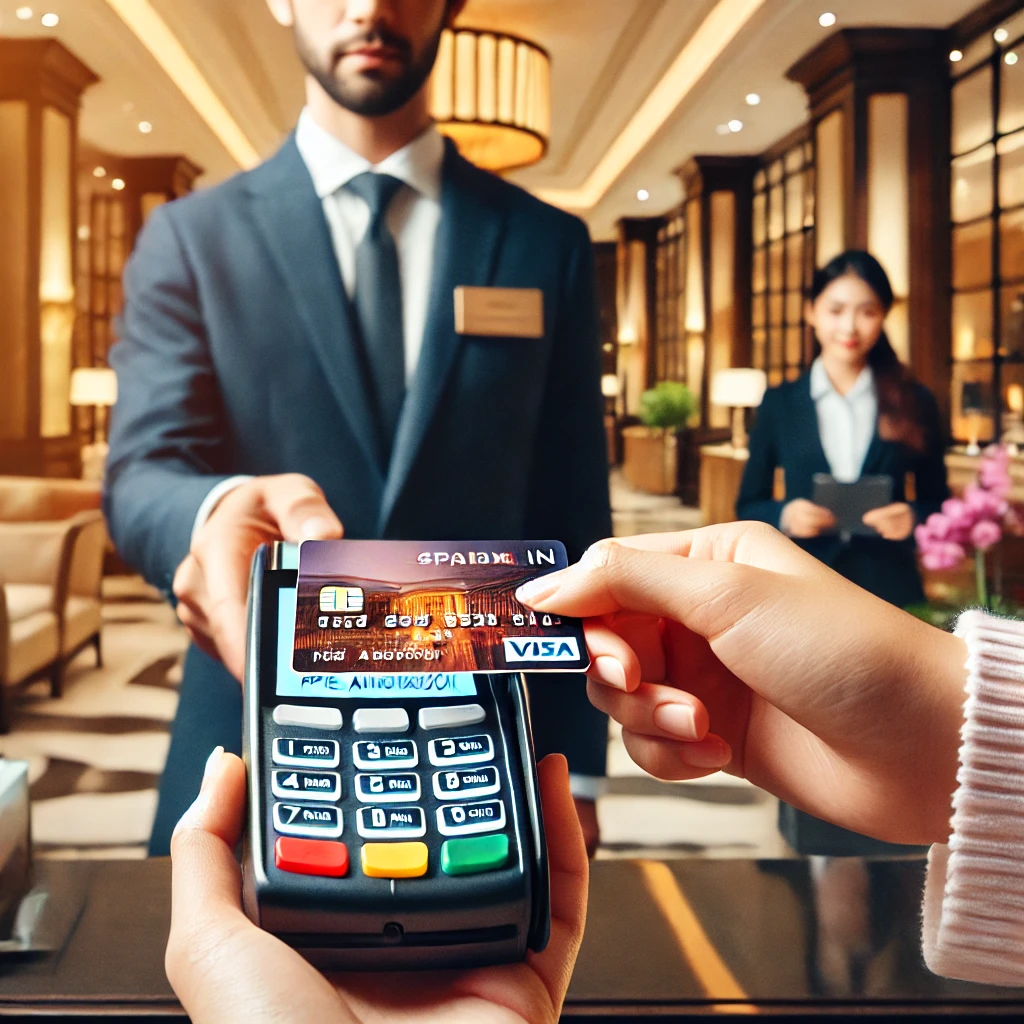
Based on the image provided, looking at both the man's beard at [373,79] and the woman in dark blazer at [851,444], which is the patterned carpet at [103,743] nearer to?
the man's beard at [373,79]

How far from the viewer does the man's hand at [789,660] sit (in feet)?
1.66

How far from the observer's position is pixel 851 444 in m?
1.23

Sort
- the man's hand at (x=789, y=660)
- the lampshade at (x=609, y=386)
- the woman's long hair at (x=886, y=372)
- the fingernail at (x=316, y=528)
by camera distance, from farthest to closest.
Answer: the woman's long hair at (x=886, y=372), the lampshade at (x=609, y=386), the fingernail at (x=316, y=528), the man's hand at (x=789, y=660)

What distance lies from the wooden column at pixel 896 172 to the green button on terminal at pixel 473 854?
0.99 m

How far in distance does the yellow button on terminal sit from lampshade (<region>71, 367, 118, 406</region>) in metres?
0.77

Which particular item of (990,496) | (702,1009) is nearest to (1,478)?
(702,1009)

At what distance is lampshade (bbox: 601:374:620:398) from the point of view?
3.67 ft

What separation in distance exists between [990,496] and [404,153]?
83 cm

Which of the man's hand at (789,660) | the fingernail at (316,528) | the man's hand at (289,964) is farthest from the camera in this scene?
the fingernail at (316,528)

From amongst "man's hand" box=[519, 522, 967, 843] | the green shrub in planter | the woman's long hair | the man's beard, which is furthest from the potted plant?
"man's hand" box=[519, 522, 967, 843]

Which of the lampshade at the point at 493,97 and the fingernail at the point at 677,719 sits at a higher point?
the lampshade at the point at 493,97

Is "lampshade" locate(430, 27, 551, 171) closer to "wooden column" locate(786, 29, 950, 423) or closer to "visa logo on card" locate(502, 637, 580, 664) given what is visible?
"wooden column" locate(786, 29, 950, 423)

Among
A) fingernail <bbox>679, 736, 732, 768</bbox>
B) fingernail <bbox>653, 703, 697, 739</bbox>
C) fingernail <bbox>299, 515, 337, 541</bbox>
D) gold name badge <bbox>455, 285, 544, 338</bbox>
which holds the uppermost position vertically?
gold name badge <bbox>455, 285, 544, 338</bbox>

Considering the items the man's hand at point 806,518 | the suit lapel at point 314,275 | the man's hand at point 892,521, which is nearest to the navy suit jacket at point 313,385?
the suit lapel at point 314,275
